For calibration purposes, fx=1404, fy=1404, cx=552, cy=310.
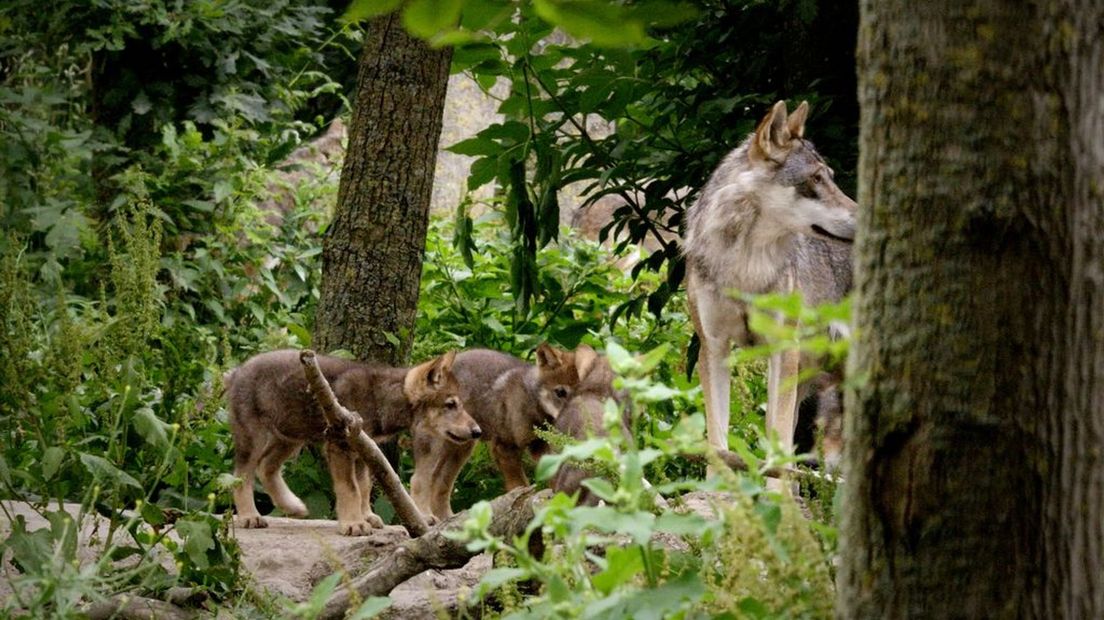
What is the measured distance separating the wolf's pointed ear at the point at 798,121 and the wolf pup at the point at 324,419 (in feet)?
7.11

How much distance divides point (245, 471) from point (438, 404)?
1.04 meters

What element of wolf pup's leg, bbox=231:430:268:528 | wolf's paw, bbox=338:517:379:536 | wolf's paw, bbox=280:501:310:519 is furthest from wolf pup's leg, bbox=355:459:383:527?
wolf's paw, bbox=280:501:310:519

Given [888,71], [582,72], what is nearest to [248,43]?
[582,72]

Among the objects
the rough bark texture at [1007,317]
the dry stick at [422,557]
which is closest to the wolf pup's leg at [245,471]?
the dry stick at [422,557]

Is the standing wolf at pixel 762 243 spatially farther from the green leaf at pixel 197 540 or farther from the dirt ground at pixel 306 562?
the green leaf at pixel 197 540

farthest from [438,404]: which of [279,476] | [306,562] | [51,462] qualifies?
[51,462]

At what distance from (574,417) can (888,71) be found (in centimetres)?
429

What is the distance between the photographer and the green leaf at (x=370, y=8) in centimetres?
196

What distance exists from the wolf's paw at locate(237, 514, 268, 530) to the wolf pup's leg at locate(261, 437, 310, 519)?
51 centimetres

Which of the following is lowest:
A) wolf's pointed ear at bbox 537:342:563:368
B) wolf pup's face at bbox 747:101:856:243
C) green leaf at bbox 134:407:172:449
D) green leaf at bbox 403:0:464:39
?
green leaf at bbox 134:407:172:449

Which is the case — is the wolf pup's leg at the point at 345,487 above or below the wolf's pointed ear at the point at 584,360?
below

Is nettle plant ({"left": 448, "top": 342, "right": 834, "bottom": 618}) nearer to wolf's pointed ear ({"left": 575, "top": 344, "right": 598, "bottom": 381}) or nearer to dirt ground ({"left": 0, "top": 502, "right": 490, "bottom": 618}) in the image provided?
dirt ground ({"left": 0, "top": 502, "right": 490, "bottom": 618})

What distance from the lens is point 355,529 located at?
673 cm

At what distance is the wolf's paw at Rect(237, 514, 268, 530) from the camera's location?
678cm
